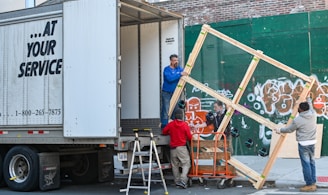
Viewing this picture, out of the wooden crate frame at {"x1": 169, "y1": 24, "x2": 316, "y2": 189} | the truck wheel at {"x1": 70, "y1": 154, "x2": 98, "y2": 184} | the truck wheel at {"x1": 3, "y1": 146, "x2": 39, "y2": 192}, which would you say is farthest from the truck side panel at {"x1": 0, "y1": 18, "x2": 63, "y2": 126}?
the wooden crate frame at {"x1": 169, "y1": 24, "x2": 316, "y2": 189}

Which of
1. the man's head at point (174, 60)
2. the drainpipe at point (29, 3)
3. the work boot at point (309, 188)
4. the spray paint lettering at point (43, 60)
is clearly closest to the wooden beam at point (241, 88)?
the man's head at point (174, 60)

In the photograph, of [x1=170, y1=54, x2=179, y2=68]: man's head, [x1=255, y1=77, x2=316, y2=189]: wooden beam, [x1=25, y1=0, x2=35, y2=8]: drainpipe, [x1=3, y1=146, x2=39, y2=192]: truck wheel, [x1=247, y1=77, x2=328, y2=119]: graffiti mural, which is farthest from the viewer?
[x1=25, y1=0, x2=35, y2=8]: drainpipe

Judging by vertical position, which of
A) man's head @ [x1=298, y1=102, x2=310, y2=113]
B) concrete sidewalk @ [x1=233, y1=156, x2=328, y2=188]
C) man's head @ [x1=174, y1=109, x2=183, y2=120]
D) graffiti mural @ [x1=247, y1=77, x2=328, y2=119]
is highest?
graffiti mural @ [x1=247, y1=77, x2=328, y2=119]

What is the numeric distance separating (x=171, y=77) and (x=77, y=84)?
2.29 m

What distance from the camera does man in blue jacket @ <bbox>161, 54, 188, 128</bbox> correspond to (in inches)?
422

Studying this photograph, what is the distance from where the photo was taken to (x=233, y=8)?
15.3 metres

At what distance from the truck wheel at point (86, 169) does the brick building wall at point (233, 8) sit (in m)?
6.54

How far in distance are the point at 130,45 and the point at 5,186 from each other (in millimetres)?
4404

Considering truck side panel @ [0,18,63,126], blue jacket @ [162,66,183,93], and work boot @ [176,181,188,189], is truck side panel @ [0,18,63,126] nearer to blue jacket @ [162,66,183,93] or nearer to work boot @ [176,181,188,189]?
blue jacket @ [162,66,183,93]

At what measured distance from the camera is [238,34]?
15281 mm

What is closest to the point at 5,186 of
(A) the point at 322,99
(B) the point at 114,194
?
(B) the point at 114,194

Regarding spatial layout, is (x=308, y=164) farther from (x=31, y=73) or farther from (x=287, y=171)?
(x=31, y=73)

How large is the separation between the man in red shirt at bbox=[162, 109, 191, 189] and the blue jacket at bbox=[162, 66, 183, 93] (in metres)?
0.69

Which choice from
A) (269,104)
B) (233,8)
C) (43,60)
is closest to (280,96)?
(269,104)
